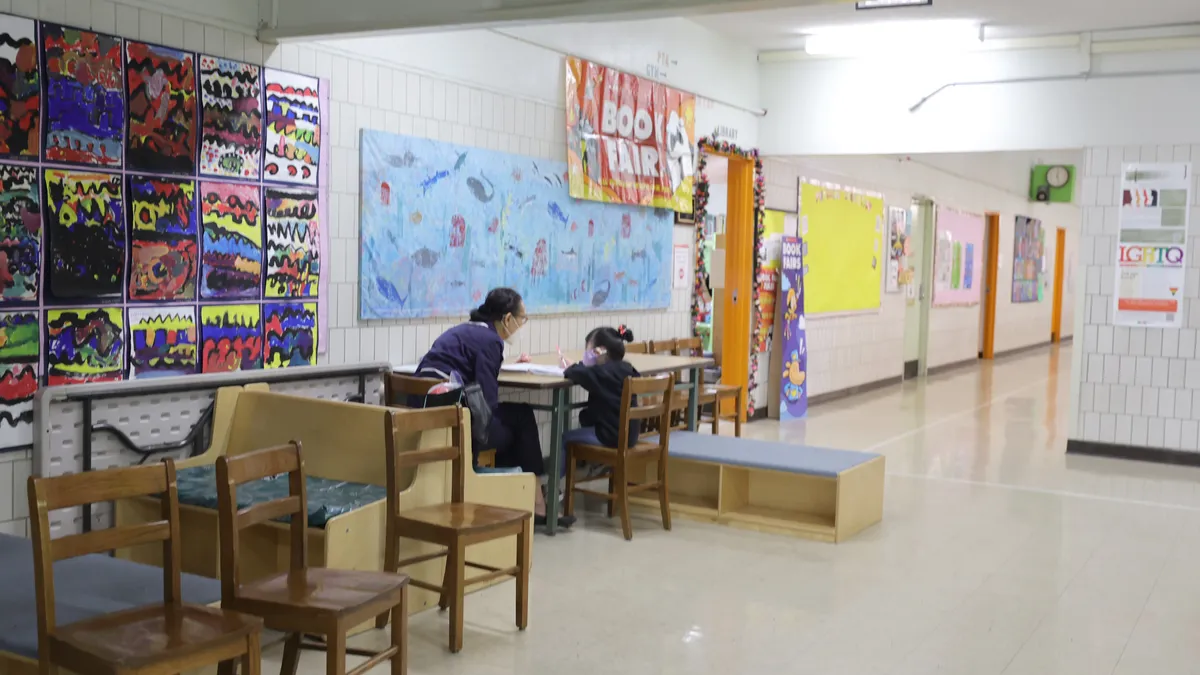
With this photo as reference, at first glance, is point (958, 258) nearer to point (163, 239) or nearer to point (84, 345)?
point (163, 239)

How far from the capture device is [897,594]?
4.77m

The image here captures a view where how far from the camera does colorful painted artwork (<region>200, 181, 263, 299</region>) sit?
15.9 ft

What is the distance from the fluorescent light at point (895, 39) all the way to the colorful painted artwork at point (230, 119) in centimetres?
515

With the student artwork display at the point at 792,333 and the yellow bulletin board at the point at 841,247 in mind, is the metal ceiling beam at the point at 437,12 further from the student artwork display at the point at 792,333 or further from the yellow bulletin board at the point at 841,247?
the yellow bulletin board at the point at 841,247

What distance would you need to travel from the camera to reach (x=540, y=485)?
241 inches

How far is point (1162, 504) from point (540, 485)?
392cm

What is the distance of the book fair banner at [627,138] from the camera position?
7.25 meters

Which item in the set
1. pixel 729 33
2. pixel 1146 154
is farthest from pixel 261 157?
pixel 1146 154

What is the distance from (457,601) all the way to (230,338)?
1.85 meters

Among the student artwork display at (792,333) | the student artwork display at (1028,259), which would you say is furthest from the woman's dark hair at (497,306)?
the student artwork display at (1028,259)

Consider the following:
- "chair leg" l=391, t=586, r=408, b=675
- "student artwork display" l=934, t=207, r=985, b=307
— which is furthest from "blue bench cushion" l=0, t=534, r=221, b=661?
"student artwork display" l=934, t=207, r=985, b=307

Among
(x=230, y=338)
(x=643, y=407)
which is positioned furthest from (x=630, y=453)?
(x=230, y=338)

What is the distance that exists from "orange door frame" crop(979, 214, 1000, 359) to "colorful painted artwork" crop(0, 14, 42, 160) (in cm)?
1435

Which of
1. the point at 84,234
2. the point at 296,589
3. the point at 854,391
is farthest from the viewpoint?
the point at 854,391
